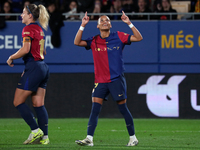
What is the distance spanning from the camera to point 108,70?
5.92 meters

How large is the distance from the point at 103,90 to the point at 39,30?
1265 millimetres

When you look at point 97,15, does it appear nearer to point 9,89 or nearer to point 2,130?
point 9,89

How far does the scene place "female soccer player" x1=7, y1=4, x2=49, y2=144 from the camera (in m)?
5.82

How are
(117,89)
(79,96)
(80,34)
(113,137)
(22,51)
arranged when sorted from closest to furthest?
(22,51) → (117,89) → (80,34) → (113,137) → (79,96)

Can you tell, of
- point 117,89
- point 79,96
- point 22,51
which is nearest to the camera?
point 22,51

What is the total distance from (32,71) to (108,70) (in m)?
1.07

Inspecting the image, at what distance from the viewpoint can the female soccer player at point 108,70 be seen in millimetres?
5871

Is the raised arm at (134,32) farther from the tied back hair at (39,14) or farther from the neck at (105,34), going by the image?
the tied back hair at (39,14)

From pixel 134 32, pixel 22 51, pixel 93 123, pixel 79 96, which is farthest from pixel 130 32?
pixel 22 51

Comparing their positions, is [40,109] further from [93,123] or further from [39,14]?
[39,14]

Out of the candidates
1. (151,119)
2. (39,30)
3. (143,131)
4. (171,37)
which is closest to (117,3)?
(171,37)

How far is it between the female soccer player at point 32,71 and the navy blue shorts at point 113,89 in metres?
0.80

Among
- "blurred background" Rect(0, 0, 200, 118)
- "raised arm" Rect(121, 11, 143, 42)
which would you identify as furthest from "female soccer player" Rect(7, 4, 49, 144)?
"blurred background" Rect(0, 0, 200, 118)

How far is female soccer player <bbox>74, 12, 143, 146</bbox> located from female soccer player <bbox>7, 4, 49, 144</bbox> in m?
0.59
